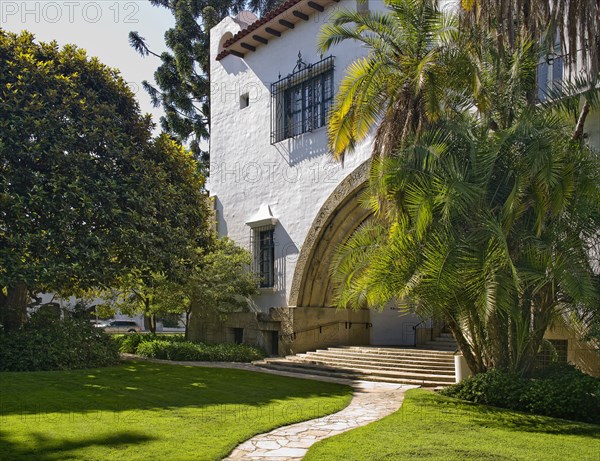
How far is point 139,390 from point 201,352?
7.43 m

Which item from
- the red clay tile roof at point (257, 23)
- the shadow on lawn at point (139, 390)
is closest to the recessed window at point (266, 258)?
the shadow on lawn at point (139, 390)

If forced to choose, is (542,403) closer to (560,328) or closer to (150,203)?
(560,328)

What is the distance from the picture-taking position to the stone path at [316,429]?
306 inches

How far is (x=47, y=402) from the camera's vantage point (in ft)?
34.9

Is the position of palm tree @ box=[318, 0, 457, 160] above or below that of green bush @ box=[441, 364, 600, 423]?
above

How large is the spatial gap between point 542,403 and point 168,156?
12.7 m

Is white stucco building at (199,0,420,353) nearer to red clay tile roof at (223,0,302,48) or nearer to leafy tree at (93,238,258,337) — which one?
red clay tile roof at (223,0,302,48)

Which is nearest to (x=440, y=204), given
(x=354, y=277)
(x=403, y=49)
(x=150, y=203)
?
(x=354, y=277)

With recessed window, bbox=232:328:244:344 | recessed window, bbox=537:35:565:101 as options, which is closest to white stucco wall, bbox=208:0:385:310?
recessed window, bbox=232:328:244:344

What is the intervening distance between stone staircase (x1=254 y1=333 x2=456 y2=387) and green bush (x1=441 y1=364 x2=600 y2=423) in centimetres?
253

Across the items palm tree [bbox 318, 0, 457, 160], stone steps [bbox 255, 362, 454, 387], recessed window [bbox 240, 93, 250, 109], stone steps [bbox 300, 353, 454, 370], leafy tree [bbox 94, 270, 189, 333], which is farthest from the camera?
recessed window [bbox 240, 93, 250, 109]

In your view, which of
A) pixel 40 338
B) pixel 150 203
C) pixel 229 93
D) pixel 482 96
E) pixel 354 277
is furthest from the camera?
pixel 229 93

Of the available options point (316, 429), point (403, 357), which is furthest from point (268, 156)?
point (316, 429)

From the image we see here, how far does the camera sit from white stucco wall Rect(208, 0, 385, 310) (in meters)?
19.5
